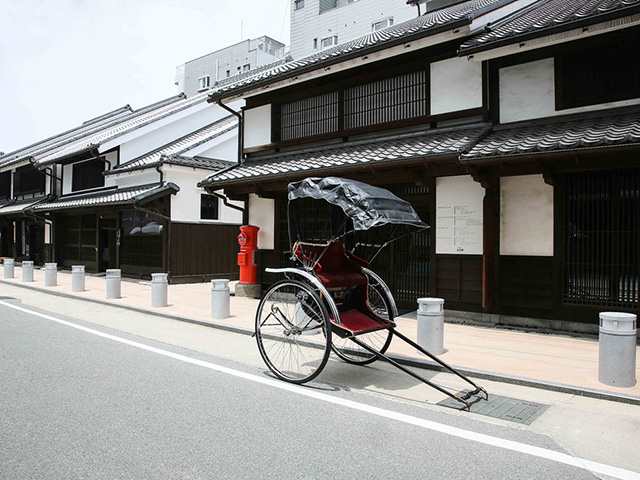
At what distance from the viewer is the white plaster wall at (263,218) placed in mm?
13273

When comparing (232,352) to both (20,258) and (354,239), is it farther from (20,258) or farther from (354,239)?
(20,258)

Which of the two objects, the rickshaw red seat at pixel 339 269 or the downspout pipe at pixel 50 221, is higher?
the downspout pipe at pixel 50 221

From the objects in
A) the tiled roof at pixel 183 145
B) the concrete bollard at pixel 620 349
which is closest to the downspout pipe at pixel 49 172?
the tiled roof at pixel 183 145

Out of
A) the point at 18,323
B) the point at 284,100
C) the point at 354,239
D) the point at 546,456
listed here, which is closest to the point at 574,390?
the point at 546,456

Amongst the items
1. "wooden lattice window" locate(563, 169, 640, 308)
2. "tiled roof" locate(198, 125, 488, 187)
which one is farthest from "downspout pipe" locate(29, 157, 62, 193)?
"wooden lattice window" locate(563, 169, 640, 308)

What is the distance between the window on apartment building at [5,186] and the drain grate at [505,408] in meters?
32.5

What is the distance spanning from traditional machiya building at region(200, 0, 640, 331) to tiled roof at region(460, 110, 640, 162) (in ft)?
0.08

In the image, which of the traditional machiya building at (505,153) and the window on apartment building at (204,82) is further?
the window on apartment building at (204,82)

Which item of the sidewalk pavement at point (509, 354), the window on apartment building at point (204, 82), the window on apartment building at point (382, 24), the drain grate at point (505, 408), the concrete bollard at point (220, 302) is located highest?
the window on apartment building at point (204, 82)

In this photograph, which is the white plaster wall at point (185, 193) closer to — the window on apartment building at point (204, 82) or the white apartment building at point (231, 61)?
the white apartment building at point (231, 61)

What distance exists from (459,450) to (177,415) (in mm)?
2481

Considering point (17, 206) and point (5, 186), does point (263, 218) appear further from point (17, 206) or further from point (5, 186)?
point (5, 186)

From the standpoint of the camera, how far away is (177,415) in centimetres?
431

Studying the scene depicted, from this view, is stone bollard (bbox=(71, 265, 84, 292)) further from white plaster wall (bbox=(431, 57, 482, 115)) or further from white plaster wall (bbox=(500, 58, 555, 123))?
white plaster wall (bbox=(500, 58, 555, 123))
